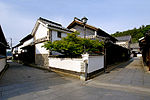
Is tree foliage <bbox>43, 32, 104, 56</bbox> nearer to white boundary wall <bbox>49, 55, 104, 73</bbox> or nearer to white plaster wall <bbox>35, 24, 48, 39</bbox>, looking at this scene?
white boundary wall <bbox>49, 55, 104, 73</bbox>

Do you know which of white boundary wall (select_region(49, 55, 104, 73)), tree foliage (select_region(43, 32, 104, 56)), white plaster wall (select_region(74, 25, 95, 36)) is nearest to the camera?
white boundary wall (select_region(49, 55, 104, 73))

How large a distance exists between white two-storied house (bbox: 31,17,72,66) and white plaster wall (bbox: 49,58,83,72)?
7.12 ft

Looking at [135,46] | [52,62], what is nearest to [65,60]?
[52,62]

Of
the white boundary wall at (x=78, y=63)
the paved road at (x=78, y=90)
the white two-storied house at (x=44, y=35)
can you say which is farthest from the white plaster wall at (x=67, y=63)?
the white two-storied house at (x=44, y=35)

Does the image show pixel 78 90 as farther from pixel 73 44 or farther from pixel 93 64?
pixel 73 44

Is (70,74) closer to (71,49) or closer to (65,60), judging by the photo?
(65,60)

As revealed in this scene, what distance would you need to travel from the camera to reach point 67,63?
8531 mm

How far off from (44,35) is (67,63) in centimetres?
718

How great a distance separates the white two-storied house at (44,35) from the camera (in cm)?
1197

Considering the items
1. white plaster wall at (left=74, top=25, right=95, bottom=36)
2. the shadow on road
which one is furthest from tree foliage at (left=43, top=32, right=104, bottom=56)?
white plaster wall at (left=74, top=25, right=95, bottom=36)

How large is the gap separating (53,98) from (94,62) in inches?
202

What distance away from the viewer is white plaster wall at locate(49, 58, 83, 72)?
7.59 meters

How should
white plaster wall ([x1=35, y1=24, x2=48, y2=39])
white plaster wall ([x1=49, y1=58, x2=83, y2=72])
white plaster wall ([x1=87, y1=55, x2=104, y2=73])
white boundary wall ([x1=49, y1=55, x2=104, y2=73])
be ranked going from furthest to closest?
1. white plaster wall ([x1=35, y1=24, x2=48, y2=39])
2. white plaster wall ([x1=49, y1=58, x2=83, y2=72])
3. white plaster wall ([x1=87, y1=55, x2=104, y2=73])
4. white boundary wall ([x1=49, y1=55, x2=104, y2=73])

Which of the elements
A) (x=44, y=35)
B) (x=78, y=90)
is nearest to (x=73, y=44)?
(x=78, y=90)
